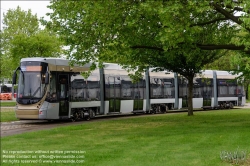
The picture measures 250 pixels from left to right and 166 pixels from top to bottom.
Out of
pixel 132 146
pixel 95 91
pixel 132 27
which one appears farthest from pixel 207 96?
pixel 132 146

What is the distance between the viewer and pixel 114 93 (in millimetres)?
26922

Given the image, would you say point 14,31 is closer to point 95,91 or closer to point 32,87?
point 95,91

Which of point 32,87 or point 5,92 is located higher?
point 5,92

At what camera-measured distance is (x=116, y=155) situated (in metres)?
10.3

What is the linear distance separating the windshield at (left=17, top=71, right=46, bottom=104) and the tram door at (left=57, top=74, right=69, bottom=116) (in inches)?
45.5

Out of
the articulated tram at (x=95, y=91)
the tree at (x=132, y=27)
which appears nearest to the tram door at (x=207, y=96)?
the articulated tram at (x=95, y=91)

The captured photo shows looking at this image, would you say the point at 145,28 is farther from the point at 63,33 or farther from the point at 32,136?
the point at 32,136

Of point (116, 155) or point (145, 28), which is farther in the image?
point (145, 28)

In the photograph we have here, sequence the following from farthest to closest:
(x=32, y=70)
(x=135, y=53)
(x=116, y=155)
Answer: (x=32, y=70) → (x=135, y=53) → (x=116, y=155)

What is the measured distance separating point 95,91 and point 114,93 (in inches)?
80.6

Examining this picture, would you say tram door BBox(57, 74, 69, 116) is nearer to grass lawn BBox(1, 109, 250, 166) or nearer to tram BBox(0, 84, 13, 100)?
grass lawn BBox(1, 109, 250, 166)

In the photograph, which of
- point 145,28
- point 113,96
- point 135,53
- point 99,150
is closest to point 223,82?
point 113,96

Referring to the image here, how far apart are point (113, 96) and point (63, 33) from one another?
11478 mm

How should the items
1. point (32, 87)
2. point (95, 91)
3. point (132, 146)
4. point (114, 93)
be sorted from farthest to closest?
point (114, 93) → point (95, 91) → point (32, 87) → point (132, 146)
